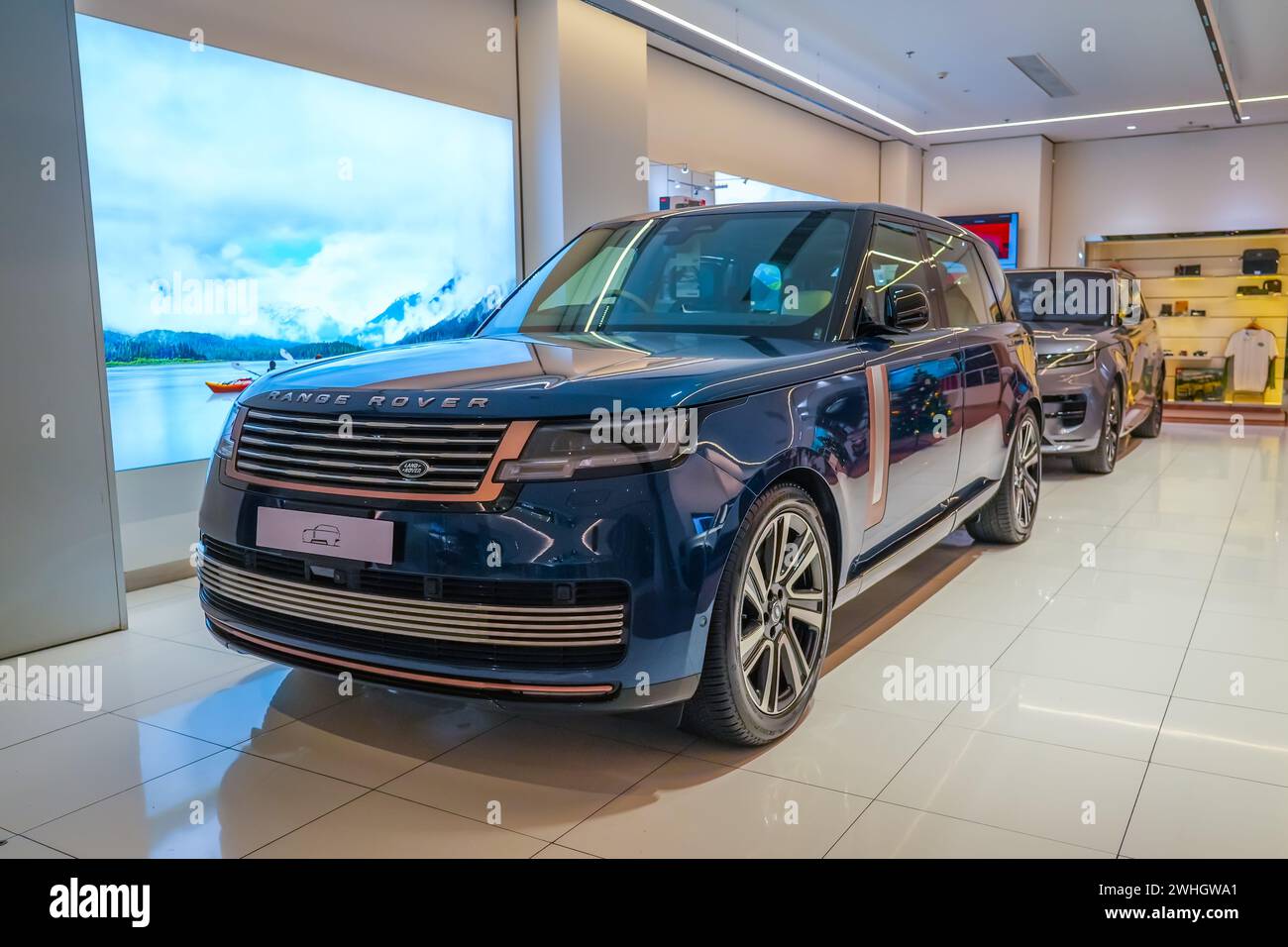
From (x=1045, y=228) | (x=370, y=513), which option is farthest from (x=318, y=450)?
(x=1045, y=228)

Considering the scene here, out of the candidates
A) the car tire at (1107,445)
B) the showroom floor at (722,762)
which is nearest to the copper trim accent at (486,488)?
the showroom floor at (722,762)

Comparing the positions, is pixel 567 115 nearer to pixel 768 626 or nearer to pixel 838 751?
pixel 768 626

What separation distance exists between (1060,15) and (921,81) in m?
2.28

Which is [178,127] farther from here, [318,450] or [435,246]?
[318,450]

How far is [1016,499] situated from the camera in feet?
15.2

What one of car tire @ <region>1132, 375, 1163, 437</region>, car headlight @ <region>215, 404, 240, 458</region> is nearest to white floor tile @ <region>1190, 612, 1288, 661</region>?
car headlight @ <region>215, 404, 240, 458</region>

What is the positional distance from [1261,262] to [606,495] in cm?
1280

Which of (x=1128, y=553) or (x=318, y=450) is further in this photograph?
(x=1128, y=553)

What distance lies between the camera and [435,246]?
6.04 meters

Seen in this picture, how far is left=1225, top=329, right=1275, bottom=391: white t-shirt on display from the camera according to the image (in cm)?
1155

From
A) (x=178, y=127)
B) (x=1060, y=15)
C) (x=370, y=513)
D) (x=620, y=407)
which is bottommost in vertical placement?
(x=370, y=513)

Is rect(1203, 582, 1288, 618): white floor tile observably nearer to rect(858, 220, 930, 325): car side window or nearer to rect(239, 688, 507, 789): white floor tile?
rect(858, 220, 930, 325): car side window

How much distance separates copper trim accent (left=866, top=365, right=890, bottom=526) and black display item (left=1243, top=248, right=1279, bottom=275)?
11524mm

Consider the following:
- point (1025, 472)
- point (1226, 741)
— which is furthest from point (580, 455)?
point (1025, 472)
